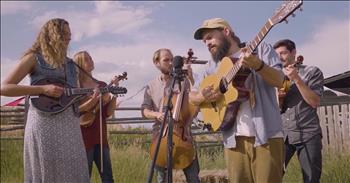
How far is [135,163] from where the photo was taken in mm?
8086

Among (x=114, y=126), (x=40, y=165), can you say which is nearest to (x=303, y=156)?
(x=40, y=165)

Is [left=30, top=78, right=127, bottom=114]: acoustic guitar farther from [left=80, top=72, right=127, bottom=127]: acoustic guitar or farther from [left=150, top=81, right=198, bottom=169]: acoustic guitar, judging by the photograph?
[left=80, top=72, right=127, bottom=127]: acoustic guitar

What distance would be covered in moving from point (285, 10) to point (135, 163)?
550 cm

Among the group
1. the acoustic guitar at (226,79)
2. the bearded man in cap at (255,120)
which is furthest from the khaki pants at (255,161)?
the acoustic guitar at (226,79)

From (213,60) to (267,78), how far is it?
70 centimetres

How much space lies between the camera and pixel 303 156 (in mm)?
4457

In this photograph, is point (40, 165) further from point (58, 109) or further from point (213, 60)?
point (213, 60)

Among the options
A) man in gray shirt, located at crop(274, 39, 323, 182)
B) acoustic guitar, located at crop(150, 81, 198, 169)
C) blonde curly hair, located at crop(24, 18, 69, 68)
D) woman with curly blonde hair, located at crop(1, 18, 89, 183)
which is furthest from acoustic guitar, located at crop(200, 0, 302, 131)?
blonde curly hair, located at crop(24, 18, 69, 68)

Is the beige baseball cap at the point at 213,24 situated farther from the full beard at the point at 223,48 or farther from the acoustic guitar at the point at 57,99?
the acoustic guitar at the point at 57,99

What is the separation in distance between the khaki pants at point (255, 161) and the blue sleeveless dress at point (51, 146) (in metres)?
1.14

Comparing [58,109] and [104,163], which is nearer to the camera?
[58,109]

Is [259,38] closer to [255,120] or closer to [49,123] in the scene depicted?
[255,120]

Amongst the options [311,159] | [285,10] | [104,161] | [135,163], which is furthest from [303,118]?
[135,163]

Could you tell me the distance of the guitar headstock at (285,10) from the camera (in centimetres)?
299
